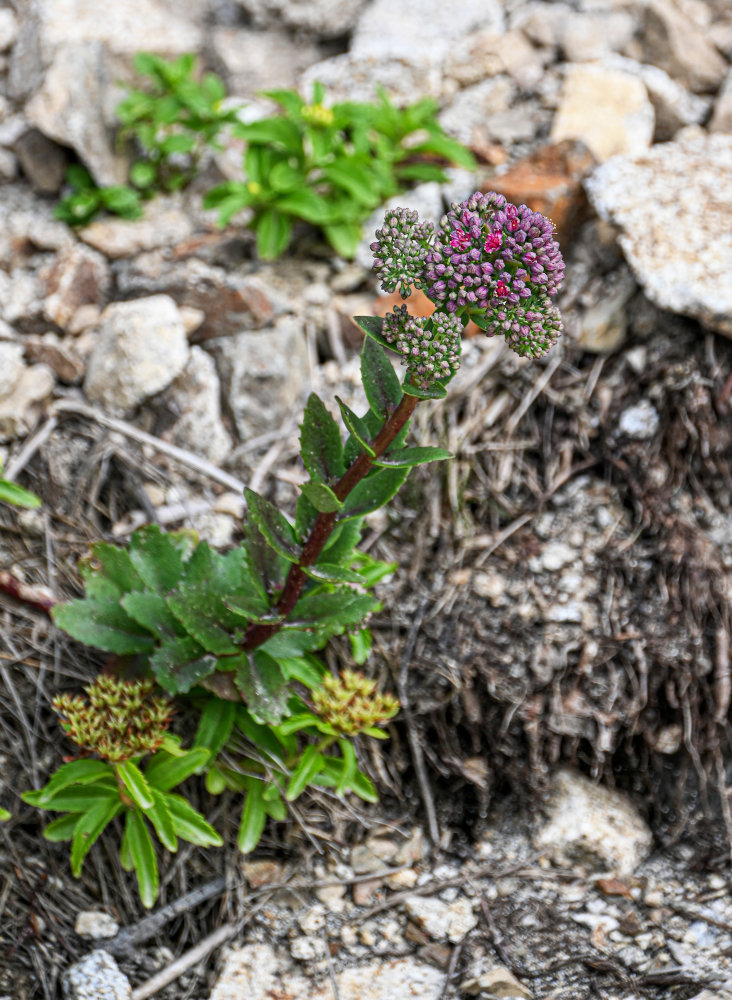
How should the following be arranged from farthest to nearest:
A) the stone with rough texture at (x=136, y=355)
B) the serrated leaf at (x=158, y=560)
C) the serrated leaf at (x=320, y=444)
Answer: the stone with rough texture at (x=136, y=355) < the serrated leaf at (x=158, y=560) < the serrated leaf at (x=320, y=444)

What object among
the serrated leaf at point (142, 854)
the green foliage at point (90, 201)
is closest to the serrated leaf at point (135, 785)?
the serrated leaf at point (142, 854)

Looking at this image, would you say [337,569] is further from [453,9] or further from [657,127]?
[453,9]

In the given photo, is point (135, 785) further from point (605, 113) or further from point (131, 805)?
point (605, 113)

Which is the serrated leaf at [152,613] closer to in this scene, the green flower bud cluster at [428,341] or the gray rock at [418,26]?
the green flower bud cluster at [428,341]

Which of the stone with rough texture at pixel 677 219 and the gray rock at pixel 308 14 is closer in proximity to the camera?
the stone with rough texture at pixel 677 219

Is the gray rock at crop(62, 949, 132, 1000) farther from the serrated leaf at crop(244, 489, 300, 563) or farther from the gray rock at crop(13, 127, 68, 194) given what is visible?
the gray rock at crop(13, 127, 68, 194)

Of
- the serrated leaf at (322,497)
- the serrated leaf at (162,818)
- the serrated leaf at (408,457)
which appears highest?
the serrated leaf at (408,457)

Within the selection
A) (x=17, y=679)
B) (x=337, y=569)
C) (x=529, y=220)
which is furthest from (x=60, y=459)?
(x=529, y=220)
